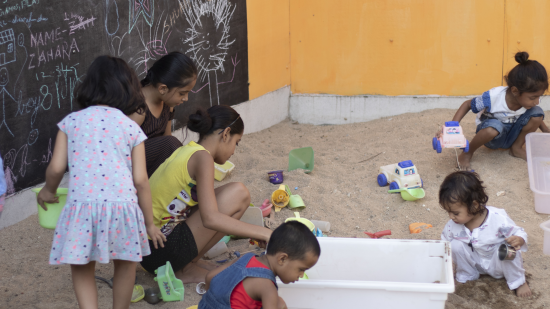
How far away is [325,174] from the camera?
3666 millimetres

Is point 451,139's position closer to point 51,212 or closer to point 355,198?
point 355,198

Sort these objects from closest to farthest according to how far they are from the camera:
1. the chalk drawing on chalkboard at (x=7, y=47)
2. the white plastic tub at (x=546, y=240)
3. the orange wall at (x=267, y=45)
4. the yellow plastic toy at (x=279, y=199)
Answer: the white plastic tub at (x=546, y=240)
the chalk drawing on chalkboard at (x=7, y=47)
the yellow plastic toy at (x=279, y=199)
the orange wall at (x=267, y=45)

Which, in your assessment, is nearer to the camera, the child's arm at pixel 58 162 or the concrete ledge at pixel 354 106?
the child's arm at pixel 58 162

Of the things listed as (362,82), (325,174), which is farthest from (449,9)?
(325,174)

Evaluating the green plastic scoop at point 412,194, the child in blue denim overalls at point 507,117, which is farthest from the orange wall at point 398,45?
the green plastic scoop at point 412,194

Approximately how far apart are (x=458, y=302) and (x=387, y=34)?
11.0 ft

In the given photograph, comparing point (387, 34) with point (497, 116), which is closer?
point (497, 116)

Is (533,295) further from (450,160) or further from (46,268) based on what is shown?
(46,268)

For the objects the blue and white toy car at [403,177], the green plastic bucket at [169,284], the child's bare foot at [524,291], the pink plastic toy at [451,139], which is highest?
the pink plastic toy at [451,139]

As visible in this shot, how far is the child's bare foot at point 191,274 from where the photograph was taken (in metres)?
2.33

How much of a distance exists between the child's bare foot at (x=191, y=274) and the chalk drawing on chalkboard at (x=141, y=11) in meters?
1.80

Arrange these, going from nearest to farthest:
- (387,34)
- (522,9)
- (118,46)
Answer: (118,46) → (522,9) → (387,34)

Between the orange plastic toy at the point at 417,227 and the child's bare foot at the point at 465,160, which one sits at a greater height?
the child's bare foot at the point at 465,160

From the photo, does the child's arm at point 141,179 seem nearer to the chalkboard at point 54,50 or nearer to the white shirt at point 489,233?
the chalkboard at point 54,50
